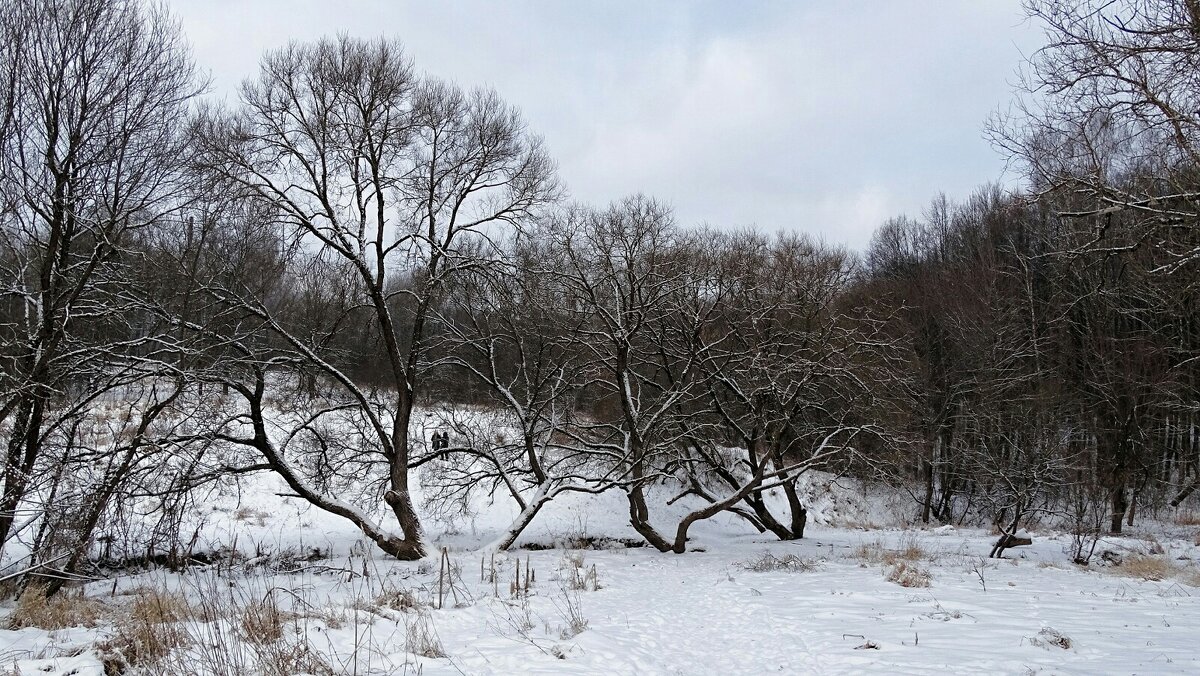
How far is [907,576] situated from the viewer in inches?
383

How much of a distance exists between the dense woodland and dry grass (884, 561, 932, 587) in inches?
147

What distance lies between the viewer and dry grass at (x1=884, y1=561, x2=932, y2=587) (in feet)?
30.5

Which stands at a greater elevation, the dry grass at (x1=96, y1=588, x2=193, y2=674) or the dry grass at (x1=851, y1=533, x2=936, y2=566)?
the dry grass at (x1=96, y1=588, x2=193, y2=674)

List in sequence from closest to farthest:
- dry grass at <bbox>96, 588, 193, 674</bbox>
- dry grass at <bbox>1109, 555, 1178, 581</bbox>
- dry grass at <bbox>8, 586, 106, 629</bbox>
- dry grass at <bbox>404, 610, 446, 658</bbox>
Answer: dry grass at <bbox>96, 588, 193, 674</bbox> < dry grass at <bbox>404, 610, 446, 658</bbox> < dry grass at <bbox>8, 586, 106, 629</bbox> < dry grass at <bbox>1109, 555, 1178, 581</bbox>

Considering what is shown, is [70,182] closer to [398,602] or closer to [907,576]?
[398,602]

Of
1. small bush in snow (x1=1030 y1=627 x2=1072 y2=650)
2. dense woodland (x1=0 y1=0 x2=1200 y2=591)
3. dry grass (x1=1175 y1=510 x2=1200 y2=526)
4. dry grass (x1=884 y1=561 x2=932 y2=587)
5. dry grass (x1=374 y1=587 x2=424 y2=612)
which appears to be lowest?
dry grass (x1=1175 y1=510 x2=1200 y2=526)

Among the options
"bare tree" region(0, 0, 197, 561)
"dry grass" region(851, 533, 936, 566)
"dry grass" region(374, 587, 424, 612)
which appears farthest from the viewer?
"dry grass" region(851, 533, 936, 566)

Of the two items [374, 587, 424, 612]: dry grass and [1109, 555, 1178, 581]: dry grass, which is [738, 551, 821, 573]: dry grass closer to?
[1109, 555, 1178, 581]: dry grass

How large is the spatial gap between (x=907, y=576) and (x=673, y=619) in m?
4.40

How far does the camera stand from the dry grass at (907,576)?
9289mm

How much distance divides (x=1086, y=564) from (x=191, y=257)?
1691 centimetres

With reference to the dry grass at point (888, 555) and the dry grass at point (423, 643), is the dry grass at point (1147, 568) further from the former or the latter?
the dry grass at point (423, 643)

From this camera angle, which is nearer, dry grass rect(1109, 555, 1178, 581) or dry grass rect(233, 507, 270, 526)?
dry grass rect(1109, 555, 1178, 581)

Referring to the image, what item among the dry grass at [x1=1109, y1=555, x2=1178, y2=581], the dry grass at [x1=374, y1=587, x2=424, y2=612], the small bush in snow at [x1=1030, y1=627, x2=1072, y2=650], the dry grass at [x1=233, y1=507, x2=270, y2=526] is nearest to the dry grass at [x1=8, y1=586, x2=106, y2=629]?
the dry grass at [x1=374, y1=587, x2=424, y2=612]
